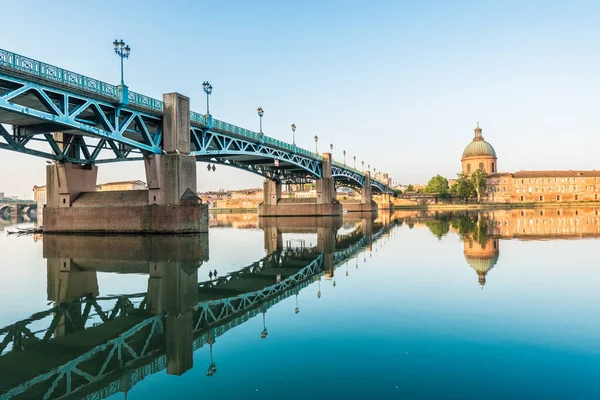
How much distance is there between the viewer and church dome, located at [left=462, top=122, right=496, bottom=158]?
17896cm

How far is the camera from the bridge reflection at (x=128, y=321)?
25.8 ft

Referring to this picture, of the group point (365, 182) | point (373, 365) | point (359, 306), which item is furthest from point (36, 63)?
point (365, 182)

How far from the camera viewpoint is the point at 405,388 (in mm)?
6762

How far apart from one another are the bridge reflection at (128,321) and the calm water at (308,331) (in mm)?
48

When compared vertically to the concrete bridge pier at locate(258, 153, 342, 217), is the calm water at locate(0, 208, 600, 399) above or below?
below

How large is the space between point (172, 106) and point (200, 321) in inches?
1233

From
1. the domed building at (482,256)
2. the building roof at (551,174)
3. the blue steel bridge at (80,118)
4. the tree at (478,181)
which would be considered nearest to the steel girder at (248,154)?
the blue steel bridge at (80,118)

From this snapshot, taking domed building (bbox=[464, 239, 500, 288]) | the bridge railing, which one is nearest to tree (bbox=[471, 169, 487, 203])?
the bridge railing

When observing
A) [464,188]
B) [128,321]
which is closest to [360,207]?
[464,188]

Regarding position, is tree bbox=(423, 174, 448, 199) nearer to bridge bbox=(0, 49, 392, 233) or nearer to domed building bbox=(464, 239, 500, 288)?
bridge bbox=(0, 49, 392, 233)

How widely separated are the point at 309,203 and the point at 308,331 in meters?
75.1

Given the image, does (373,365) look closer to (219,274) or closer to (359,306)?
(359,306)

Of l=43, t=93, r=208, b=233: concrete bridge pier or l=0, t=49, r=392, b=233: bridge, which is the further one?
l=43, t=93, r=208, b=233: concrete bridge pier

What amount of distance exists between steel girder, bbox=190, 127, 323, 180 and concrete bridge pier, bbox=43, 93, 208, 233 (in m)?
3.49
